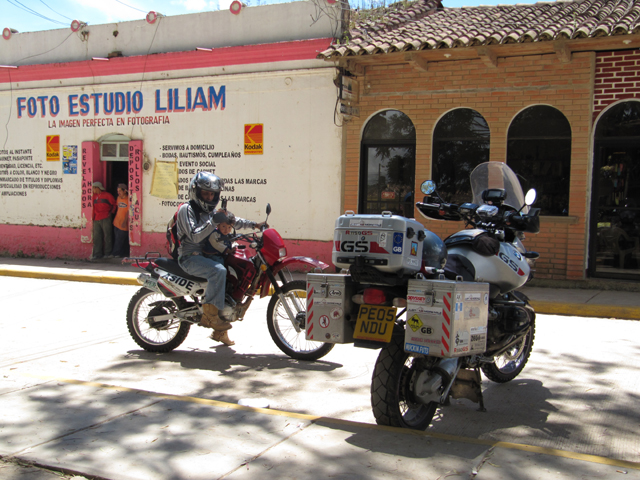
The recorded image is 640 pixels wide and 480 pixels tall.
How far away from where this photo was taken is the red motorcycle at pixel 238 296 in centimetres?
578

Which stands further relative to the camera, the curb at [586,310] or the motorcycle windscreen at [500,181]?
the curb at [586,310]

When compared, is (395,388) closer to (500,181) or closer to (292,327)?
(500,181)

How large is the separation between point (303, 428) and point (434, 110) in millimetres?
8411

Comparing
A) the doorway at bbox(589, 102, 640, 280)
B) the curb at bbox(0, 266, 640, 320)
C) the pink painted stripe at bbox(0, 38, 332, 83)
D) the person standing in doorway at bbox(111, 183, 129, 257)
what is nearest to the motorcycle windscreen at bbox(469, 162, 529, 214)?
the curb at bbox(0, 266, 640, 320)

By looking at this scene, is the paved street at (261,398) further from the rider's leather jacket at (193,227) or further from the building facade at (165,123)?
the building facade at (165,123)

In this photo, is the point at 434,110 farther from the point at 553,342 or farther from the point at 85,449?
the point at 85,449

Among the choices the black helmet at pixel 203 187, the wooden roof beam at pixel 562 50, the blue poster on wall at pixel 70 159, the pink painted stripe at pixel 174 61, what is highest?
the pink painted stripe at pixel 174 61

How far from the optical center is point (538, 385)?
4.98 metres

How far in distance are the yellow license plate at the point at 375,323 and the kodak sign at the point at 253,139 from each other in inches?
361

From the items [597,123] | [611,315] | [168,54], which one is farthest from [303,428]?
[168,54]

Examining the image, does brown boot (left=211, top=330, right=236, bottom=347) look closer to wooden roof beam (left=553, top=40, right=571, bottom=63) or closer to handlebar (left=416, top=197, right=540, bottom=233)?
Result: handlebar (left=416, top=197, right=540, bottom=233)

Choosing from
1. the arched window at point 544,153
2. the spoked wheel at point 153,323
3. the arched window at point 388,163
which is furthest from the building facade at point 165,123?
the spoked wheel at point 153,323

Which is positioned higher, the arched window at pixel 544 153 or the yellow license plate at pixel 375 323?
the arched window at pixel 544 153

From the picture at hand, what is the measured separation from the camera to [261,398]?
4.60m
